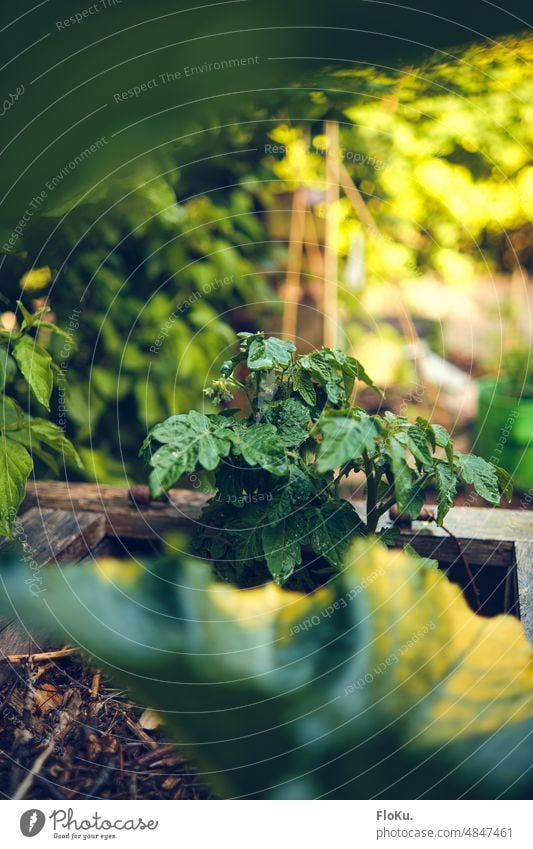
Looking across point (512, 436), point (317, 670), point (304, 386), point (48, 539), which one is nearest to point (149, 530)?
point (48, 539)

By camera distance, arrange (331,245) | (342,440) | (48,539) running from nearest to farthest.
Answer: (342,440) < (48,539) < (331,245)

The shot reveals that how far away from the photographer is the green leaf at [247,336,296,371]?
3.73 ft

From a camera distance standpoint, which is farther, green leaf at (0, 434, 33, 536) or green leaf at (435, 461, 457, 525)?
green leaf at (0, 434, 33, 536)

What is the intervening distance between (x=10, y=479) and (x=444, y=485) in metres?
0.72

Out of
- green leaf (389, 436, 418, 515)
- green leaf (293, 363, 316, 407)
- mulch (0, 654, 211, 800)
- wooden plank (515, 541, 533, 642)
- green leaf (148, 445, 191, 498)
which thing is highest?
green leaf (293, 363, 316, 407)

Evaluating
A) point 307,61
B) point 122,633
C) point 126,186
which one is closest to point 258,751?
point 122,633

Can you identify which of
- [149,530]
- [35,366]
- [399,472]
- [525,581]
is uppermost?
[35,366]

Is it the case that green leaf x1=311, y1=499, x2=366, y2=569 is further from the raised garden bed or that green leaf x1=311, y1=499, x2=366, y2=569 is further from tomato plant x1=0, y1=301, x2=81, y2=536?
tomato plant x1=0, y1=301, x2=81, y2=536

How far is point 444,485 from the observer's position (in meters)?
1.12

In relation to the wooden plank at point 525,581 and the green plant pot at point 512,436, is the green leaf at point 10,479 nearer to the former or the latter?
the wooden plank at point 525,581

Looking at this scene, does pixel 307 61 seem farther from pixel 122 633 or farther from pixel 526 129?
pixel 526 129

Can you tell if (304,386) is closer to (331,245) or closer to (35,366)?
(35,366)

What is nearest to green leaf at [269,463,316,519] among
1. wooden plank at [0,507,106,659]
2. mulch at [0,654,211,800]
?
mulch at [0,654,211,800]

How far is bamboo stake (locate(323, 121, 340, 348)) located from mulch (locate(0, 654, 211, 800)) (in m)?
2.00
